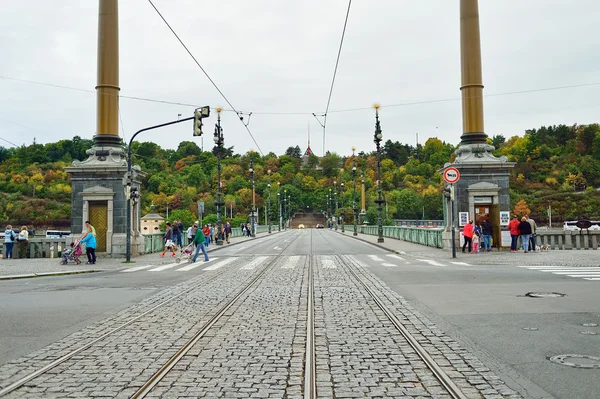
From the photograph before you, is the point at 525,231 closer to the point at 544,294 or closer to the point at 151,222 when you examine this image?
the point at 544,294

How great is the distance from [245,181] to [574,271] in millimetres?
150212

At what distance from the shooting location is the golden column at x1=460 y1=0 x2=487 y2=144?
2742 cm

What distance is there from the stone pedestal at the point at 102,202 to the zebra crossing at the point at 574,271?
17170 mm

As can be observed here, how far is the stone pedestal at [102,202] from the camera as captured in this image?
25094 mm

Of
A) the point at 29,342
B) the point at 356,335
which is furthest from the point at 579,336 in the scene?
the point at 29,342

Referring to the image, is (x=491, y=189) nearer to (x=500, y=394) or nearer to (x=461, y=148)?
(x=461, y=148)

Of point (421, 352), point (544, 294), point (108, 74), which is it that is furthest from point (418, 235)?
point (421, 352)

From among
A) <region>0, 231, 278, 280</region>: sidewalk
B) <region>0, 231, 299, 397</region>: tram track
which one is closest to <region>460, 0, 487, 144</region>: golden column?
<region>0, 231, 278, 280</region>: sidewalk

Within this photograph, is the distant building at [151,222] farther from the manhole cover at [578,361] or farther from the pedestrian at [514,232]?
the manhole cover at [578,361]

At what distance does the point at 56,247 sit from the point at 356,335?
22691 mm

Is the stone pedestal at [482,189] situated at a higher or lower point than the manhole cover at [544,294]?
higher

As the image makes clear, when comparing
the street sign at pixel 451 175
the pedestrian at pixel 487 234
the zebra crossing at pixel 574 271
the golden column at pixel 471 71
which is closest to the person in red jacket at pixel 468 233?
the pedestrian at pixel 487 234

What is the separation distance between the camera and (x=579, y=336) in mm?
7527

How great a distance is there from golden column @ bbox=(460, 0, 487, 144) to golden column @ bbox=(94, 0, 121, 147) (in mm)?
17147
